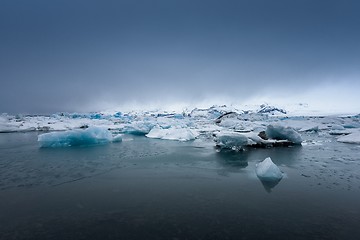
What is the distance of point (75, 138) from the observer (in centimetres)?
1031

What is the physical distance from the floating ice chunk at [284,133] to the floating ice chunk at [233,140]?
2.02 meters

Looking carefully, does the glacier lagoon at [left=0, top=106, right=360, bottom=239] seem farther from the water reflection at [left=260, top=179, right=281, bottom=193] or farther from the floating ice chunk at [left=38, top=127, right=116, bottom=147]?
the floating ice chunk at [left=38, top=127, right=116, bottom=147]

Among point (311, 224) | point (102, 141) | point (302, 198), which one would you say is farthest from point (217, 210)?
point (102, 141)

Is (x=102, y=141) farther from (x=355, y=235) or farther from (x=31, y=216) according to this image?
(x=355, y=235)

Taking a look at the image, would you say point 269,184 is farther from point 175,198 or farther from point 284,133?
point 284,133

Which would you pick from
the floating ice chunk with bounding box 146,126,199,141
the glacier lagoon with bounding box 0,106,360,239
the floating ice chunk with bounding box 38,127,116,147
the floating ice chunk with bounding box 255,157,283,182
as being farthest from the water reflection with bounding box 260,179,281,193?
the floating ice chunk with bounding box 146,126,199,141

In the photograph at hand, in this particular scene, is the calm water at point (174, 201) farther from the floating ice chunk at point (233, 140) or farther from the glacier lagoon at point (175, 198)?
the floating ice chunk at point (233, 140)

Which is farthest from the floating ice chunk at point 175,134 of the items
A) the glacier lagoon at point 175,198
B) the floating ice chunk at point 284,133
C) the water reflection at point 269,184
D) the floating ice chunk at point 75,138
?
the water reflection at point 269,184

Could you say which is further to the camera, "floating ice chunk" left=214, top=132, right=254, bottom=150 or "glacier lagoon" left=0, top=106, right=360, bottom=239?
"floating ice chunk" left=214, top=132, right=254, bottom=150

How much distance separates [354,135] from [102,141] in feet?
39.2

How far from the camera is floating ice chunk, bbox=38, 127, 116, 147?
32.2ft

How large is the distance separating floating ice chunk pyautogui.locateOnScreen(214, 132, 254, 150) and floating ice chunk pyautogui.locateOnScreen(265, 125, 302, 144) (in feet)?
6.62

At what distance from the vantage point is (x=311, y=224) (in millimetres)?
3127

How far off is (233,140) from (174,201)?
19.0 feet
